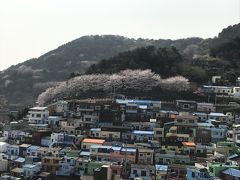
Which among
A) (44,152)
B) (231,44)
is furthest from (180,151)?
(231,44)

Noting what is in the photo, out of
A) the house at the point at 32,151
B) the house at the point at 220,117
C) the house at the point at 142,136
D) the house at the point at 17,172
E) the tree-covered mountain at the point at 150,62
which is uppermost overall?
the tree-covered mountain at the point at 150,62

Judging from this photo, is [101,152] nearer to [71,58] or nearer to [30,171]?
[30,171]

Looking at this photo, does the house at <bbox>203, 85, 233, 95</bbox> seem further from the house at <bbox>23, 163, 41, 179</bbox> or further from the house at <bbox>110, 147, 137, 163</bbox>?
the house at <bbox>23, 163, 41, 179</bbox>

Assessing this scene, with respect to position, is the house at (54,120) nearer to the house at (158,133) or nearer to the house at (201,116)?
the house at (158,133)

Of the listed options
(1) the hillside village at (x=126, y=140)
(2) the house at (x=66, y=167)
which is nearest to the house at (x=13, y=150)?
(1) the hillside village at (x=126, y=140)

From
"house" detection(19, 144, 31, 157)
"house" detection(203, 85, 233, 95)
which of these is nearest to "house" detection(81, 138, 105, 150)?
"house" detection(19, 144, 31, 157)

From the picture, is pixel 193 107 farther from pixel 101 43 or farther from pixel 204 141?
pixel 101 43

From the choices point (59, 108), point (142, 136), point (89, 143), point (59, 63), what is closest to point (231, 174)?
point (142, 136)
